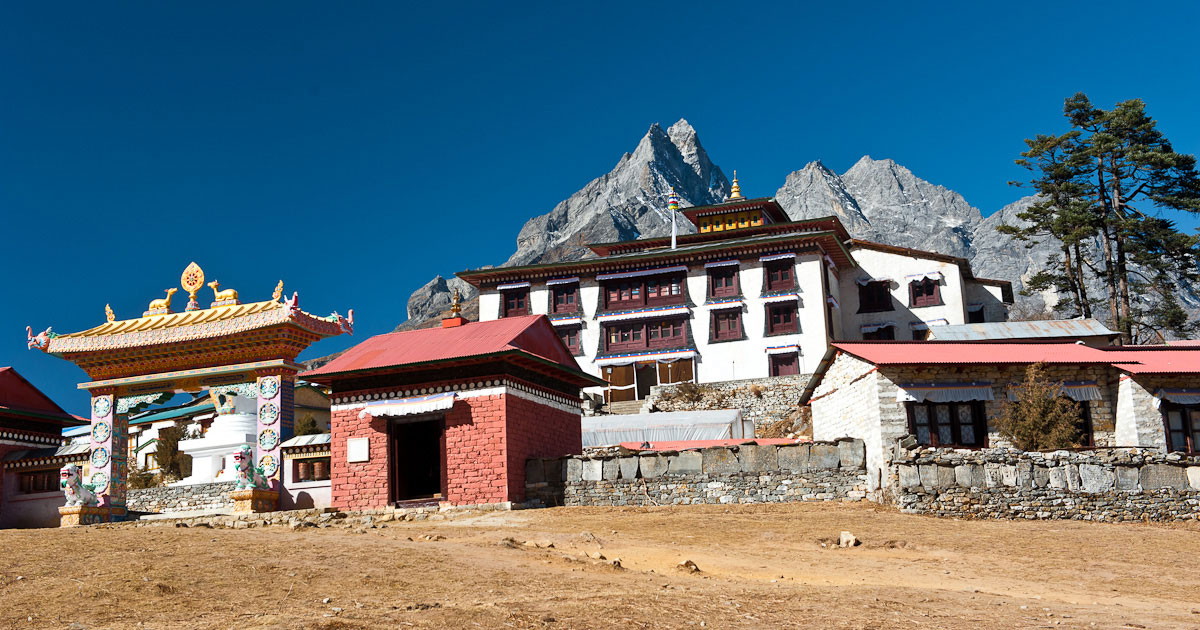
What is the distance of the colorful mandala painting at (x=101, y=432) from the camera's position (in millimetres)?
27766

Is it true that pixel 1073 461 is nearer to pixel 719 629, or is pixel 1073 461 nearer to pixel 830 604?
pixel 830 604


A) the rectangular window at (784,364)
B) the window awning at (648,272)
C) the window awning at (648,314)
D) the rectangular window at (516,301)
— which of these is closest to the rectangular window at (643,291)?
the window awning at (648,272)

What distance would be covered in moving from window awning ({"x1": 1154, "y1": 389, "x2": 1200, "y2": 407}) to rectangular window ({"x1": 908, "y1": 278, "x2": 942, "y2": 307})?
98.5ft

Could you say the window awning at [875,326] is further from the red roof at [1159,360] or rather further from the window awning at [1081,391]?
the window awning at [1081,391]

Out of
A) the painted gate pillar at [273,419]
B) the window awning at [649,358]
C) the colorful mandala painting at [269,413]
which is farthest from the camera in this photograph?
the window awning at [649,358]

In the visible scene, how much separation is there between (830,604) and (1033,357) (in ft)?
53.7

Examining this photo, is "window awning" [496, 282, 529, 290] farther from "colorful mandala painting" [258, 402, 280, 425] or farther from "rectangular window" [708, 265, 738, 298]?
"colorful mandala painting" [258, 402, 280, 425]

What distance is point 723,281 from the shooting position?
175ft

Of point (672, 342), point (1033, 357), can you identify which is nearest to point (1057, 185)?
point (672, 342)

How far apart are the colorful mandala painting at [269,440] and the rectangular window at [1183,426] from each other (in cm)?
2346

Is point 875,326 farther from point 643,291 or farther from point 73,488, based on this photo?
point 73,488

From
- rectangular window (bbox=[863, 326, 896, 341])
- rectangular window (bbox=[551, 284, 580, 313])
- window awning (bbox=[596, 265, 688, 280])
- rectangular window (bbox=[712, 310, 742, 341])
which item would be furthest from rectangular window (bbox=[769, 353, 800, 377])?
rectangular window (bbox=[551, 284, 580, 313])

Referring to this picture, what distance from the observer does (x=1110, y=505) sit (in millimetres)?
21000

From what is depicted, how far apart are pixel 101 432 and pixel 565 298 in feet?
99.5
